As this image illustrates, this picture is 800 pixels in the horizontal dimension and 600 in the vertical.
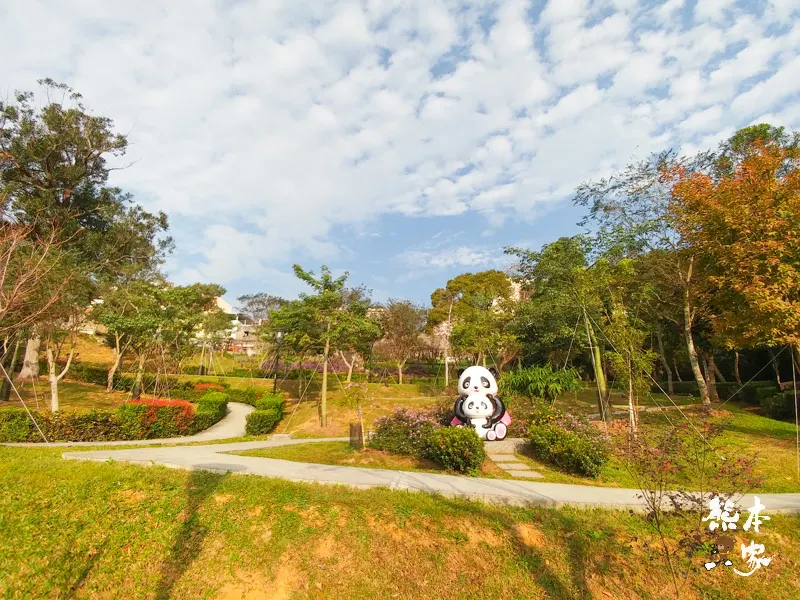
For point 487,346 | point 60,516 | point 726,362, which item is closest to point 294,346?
point 487,346

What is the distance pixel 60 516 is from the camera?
546 cm

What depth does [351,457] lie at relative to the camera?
8969 mm

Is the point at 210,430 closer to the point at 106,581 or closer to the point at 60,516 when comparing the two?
the point at 60,516

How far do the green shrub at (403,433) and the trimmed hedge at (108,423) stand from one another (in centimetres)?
745

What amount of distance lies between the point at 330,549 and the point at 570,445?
16.9 feet

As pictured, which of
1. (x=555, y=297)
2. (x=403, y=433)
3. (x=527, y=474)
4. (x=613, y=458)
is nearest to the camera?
(x=527, y=474)

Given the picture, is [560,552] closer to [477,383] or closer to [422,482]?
[422,482]

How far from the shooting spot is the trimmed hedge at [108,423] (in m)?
10.8

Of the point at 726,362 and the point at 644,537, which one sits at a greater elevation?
the point at 726,362

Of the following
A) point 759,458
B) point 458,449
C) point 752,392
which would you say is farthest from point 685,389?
point 458,449

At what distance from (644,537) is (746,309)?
345 inches

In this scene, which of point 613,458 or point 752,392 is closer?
point 613,458

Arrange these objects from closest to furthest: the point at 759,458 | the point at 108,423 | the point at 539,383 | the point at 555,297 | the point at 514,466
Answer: the point at 514,466 → the point at 759,458 → the point at 108,423 → the point at 539,383 → the point at 555,297

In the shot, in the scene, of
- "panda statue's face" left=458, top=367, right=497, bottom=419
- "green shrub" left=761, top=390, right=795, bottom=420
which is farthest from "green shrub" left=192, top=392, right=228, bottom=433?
"green shrub" left=761, top=390, right=795, bottom=420
